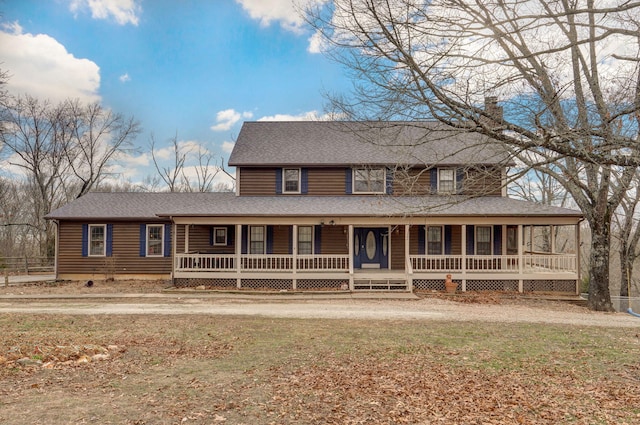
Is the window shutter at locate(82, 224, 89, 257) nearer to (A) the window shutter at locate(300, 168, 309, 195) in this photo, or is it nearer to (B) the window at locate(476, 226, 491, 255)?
(A) the window shutter at locate(300, 168, 309, 195)

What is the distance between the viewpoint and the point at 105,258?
20219 mm

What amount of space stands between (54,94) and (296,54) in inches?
873

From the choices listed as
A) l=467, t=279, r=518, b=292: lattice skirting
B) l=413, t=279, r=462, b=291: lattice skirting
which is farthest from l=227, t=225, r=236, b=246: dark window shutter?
l=467, t=279, r=518, b=292: lattice skirting

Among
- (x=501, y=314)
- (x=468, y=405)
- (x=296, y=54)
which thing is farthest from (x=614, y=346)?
(x=296, y=54)

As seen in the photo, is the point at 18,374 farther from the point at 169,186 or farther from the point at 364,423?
the point at 169,186

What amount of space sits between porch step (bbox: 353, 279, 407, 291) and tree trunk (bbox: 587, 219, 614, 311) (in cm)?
662

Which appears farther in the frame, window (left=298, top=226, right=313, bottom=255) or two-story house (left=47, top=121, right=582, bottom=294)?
window (left=298, top=226, right=313, bottom=255)

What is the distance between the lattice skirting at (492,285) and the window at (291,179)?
346 inches

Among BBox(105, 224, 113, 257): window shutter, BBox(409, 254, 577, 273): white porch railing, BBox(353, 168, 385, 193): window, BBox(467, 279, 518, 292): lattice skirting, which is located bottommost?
BBox(467, 279, 518, 292): lattice skirting

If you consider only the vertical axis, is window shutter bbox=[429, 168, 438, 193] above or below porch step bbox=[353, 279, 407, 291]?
above

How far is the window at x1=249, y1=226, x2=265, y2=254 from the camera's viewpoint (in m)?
19.0

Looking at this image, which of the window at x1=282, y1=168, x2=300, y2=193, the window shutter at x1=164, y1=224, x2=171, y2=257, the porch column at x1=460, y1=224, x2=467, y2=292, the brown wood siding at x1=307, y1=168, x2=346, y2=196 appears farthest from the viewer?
the window shutter at x1=164, y1=224, x2=171, y2=257

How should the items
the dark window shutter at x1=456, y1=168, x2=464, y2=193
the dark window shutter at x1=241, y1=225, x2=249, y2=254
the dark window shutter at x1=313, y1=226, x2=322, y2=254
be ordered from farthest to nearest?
the dark window shutter at x1=241, y1=225, x2=249, y2=254 < the dark window shutter at x1=313, y1=226, x2=322, y2=254 < the dark window shutter at x1=456, y1=168, x2=464, y2=193

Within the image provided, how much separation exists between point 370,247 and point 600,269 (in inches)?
344
